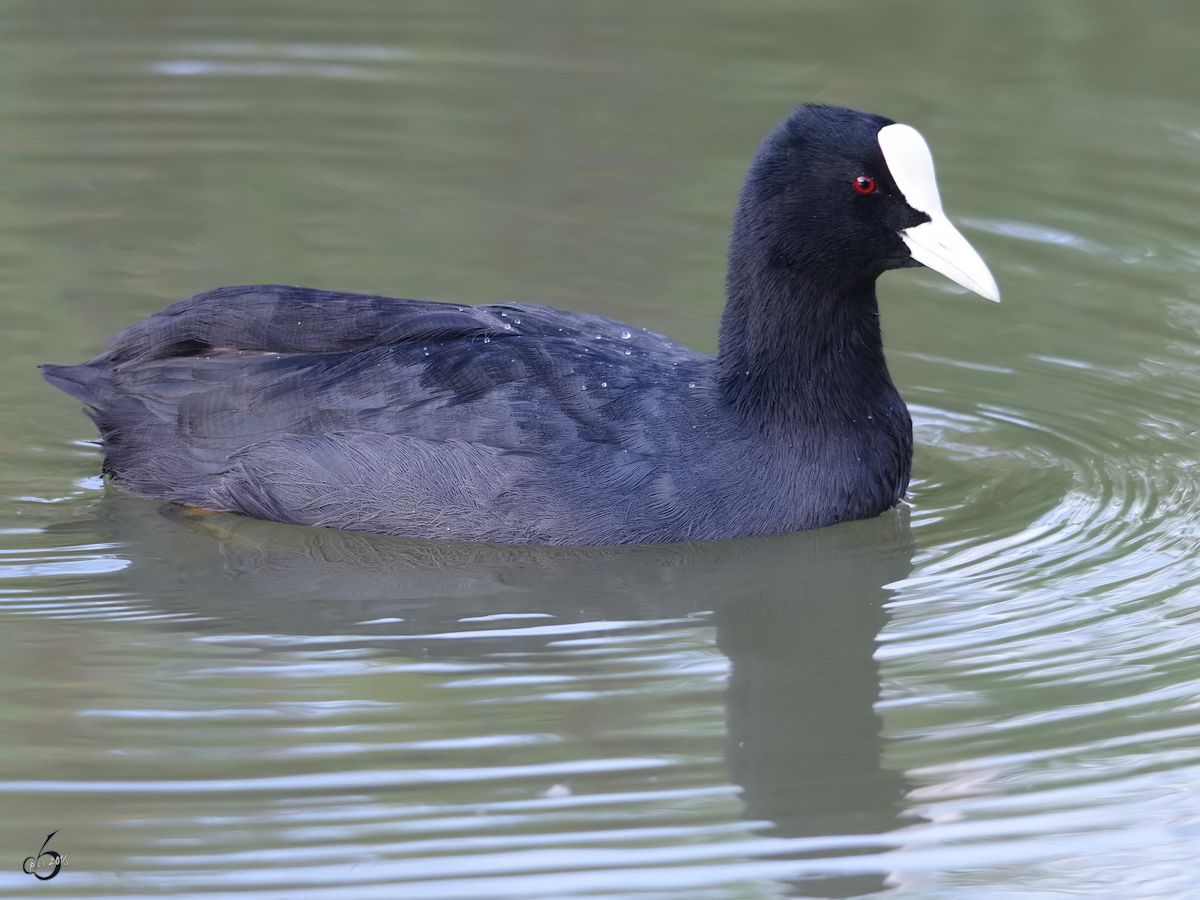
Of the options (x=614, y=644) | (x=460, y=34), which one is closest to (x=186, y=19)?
(x=460, y=34)

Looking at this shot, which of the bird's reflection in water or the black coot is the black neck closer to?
Answer: the black coot

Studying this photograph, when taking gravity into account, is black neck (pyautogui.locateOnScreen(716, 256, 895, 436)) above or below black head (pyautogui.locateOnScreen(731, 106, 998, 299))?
below

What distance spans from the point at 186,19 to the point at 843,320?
569 centimetres

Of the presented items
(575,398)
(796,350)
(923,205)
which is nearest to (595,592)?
(575,398)

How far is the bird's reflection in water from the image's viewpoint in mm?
4172

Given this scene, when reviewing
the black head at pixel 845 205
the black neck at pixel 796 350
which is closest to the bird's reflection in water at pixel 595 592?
the black neck at pixel 796 350

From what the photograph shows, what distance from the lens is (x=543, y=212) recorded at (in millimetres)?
7508

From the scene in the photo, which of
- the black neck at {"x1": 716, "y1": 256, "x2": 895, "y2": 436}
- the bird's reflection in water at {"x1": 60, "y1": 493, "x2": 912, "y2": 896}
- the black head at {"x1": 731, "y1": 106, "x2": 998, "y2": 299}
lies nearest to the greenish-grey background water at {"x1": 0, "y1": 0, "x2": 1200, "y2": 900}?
the bird's reflection in water at {"x1": 60, "y1": 493, "x2": 912, "y2": 896}

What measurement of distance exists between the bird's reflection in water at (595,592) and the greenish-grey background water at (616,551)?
0.02 m

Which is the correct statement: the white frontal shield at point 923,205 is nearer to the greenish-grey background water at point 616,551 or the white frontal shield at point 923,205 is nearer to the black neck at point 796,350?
the black neck at point 796,350

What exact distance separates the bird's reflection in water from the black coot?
0.08m

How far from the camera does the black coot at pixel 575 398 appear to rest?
16.1 feet

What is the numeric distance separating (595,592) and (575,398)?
556 mm

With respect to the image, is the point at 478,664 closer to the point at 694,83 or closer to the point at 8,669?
the point at 8,669
